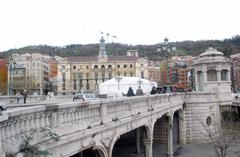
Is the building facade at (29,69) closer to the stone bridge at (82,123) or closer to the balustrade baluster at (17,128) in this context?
the stone bridge at (82,123)

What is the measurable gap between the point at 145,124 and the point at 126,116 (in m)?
4.12

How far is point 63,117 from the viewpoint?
9.39 metres

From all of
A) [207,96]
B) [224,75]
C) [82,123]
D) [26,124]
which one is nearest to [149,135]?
[82,123]

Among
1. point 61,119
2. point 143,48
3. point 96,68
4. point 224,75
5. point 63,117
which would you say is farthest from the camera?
point 143,48

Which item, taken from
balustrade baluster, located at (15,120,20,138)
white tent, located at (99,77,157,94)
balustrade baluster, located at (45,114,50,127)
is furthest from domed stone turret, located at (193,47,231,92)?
balustrade baluster, located at (15,120,20,138)

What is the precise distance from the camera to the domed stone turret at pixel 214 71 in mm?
40750

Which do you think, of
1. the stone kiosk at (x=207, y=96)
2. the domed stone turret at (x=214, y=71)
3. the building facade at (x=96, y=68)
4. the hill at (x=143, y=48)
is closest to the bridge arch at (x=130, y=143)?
the stone kiosk at (x=207, y=96)

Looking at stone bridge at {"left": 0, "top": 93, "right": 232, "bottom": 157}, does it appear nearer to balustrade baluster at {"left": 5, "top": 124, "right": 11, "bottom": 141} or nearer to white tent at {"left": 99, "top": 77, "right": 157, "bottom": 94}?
balustrade baluster at {"left": 5, "top": 124, "right": 11, "bottom": 141}

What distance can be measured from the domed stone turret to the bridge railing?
84.2 ft

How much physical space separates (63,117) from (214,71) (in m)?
33.9

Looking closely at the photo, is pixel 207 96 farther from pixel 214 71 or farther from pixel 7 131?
pixel 7 131

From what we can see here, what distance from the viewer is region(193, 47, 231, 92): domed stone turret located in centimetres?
4075

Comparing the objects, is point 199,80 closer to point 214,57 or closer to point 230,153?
point 214,57

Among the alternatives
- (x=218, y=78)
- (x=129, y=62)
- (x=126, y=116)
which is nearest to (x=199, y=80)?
(x=218, y=78)
